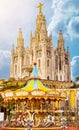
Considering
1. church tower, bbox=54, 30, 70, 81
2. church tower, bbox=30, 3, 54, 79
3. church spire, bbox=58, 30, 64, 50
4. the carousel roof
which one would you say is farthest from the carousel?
church spire, bbox=58, 30, 64, 50

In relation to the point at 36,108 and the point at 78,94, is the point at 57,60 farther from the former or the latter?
the point at 36,108

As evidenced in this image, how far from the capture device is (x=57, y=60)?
10138cm

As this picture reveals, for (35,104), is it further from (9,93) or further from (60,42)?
(60,42)

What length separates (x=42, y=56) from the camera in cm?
9462

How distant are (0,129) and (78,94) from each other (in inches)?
1581

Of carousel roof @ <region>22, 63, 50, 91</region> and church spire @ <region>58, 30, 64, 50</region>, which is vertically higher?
church spire @ <region>58, 30, 64, 50</region>

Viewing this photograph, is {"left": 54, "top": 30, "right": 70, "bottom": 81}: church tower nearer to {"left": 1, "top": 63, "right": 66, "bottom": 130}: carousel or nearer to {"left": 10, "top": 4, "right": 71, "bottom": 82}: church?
{"left": 10, "top": 4, "right": 71, "bottom": 82}: church

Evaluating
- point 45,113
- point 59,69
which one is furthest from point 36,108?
point 59,69

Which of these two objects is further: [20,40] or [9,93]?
[20,40]

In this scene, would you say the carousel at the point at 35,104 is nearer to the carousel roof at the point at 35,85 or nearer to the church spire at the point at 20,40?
the carousel roof at the point at 35,85

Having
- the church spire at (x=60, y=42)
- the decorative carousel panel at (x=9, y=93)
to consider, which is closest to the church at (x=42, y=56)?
the church spire at (x=60, y=42)

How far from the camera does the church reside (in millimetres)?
95188

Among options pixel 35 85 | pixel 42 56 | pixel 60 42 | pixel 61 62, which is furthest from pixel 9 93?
pixel 60 42

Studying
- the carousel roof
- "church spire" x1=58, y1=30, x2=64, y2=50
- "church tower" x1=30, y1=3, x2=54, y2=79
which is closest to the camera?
the carousel roof
